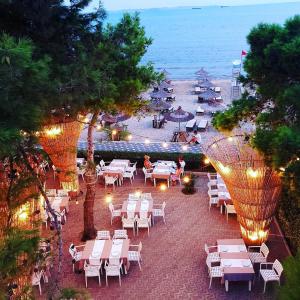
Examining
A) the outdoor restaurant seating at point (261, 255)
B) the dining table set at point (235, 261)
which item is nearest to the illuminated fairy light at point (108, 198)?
the dining table set at point (235, 261)

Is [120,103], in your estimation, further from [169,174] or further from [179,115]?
[179,115]

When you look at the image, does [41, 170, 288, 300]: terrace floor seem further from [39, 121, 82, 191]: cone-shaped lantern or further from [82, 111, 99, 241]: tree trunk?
[39, 121, 82, 191]: cone-shaped lantern

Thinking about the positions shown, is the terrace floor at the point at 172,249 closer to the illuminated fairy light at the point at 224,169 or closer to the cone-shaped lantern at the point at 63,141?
the cone-shaped lantern at the point at 63,141

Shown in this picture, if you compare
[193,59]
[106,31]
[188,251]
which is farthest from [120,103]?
[193,59]

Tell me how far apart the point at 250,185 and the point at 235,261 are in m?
1.71

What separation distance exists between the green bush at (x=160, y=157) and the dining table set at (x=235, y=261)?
548 cm

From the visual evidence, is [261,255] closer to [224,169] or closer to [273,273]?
[273,273]

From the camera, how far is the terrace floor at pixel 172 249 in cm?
955

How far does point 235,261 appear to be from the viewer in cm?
983

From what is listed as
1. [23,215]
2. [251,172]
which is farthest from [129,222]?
[23,215]

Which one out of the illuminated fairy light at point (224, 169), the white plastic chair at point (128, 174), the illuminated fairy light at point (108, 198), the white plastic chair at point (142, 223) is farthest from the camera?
the white plastic chair at point (128, 174)

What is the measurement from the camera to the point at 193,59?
59750 millimetres

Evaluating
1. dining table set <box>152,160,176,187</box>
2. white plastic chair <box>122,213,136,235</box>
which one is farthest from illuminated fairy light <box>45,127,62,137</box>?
dining table set <box>152,160,176,187</box>

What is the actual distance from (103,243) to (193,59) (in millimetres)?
51674
